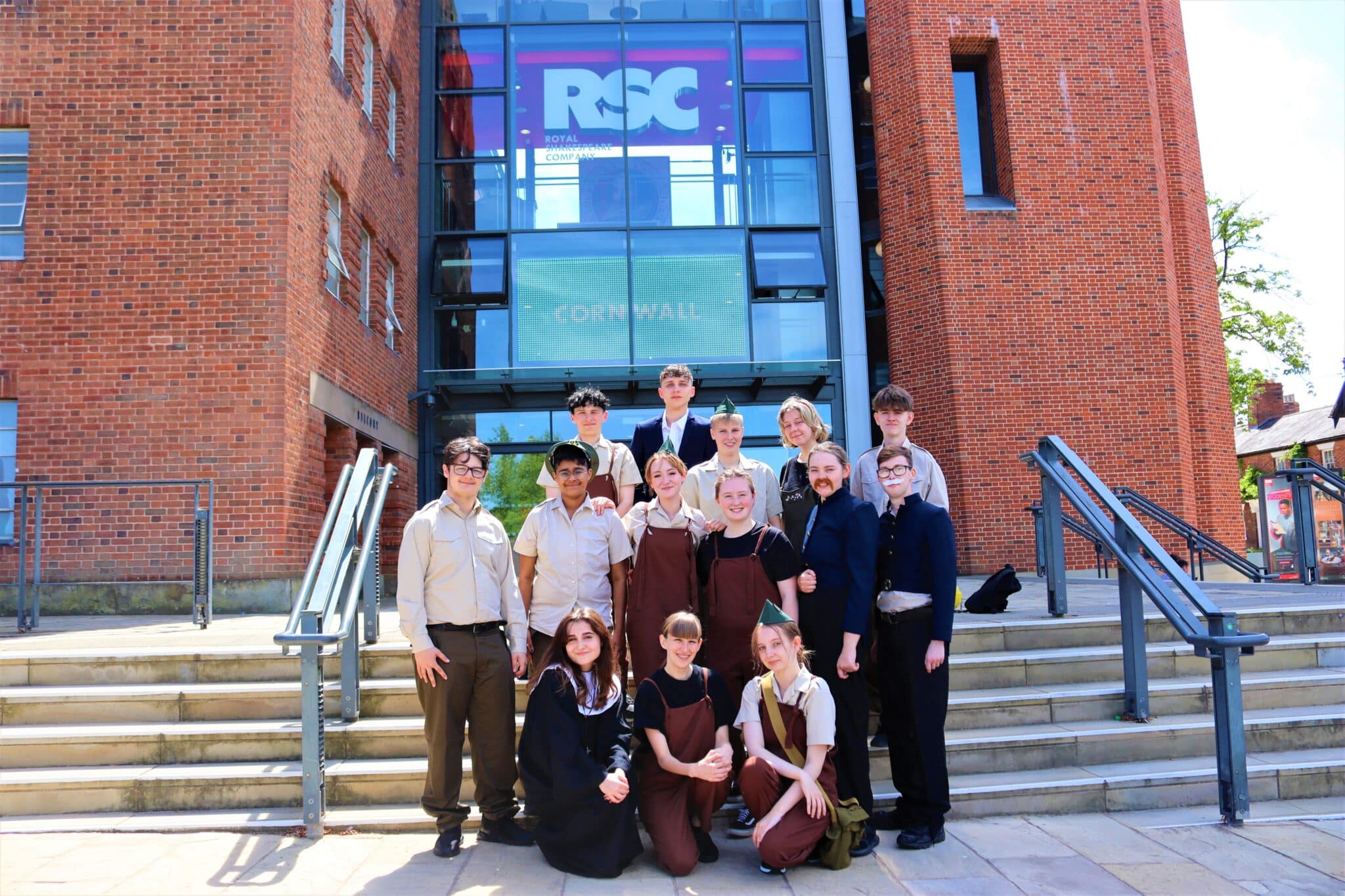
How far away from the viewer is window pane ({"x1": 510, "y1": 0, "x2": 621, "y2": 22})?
560 inches

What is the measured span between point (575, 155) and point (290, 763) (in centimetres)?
1100

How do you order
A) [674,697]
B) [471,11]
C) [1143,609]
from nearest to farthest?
[674,697]
[1143,609]
[471,11]

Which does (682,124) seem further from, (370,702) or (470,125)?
(370,702)

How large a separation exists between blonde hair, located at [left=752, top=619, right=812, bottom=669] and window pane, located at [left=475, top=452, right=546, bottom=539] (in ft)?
30.2

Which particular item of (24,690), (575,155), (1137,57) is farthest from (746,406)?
(24,690)

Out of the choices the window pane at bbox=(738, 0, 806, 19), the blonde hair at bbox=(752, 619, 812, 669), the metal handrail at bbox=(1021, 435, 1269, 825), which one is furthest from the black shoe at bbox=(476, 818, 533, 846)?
the window pane at bbox=(738, 0, 806, 19)

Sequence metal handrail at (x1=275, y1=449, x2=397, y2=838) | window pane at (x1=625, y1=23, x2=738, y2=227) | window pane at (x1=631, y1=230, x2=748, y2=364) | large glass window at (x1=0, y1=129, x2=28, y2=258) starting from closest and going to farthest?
metal handrail at (x1=275, y1=449, x2=397, y2=838) → large glass window at (x1=0, y1=129, x2=28, y2=258) → window pane at (x1=631, y1=230, x2=748, y2=364) → window pane at (x1=625, y1=23, x2=738, y2=227)

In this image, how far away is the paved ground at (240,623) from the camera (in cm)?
595

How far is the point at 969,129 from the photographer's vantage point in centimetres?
1405

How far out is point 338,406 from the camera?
1009 cm

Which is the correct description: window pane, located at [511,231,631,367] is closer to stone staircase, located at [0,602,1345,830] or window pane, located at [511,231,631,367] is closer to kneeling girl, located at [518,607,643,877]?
stone staircase, located at [0,602,1345,830]

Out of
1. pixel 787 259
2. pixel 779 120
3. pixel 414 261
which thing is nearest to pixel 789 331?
pixel 787 259

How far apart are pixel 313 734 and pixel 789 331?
34.3ft

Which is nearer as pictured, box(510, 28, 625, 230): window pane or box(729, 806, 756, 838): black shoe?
box(729, 806, 756, 838): black shoe
